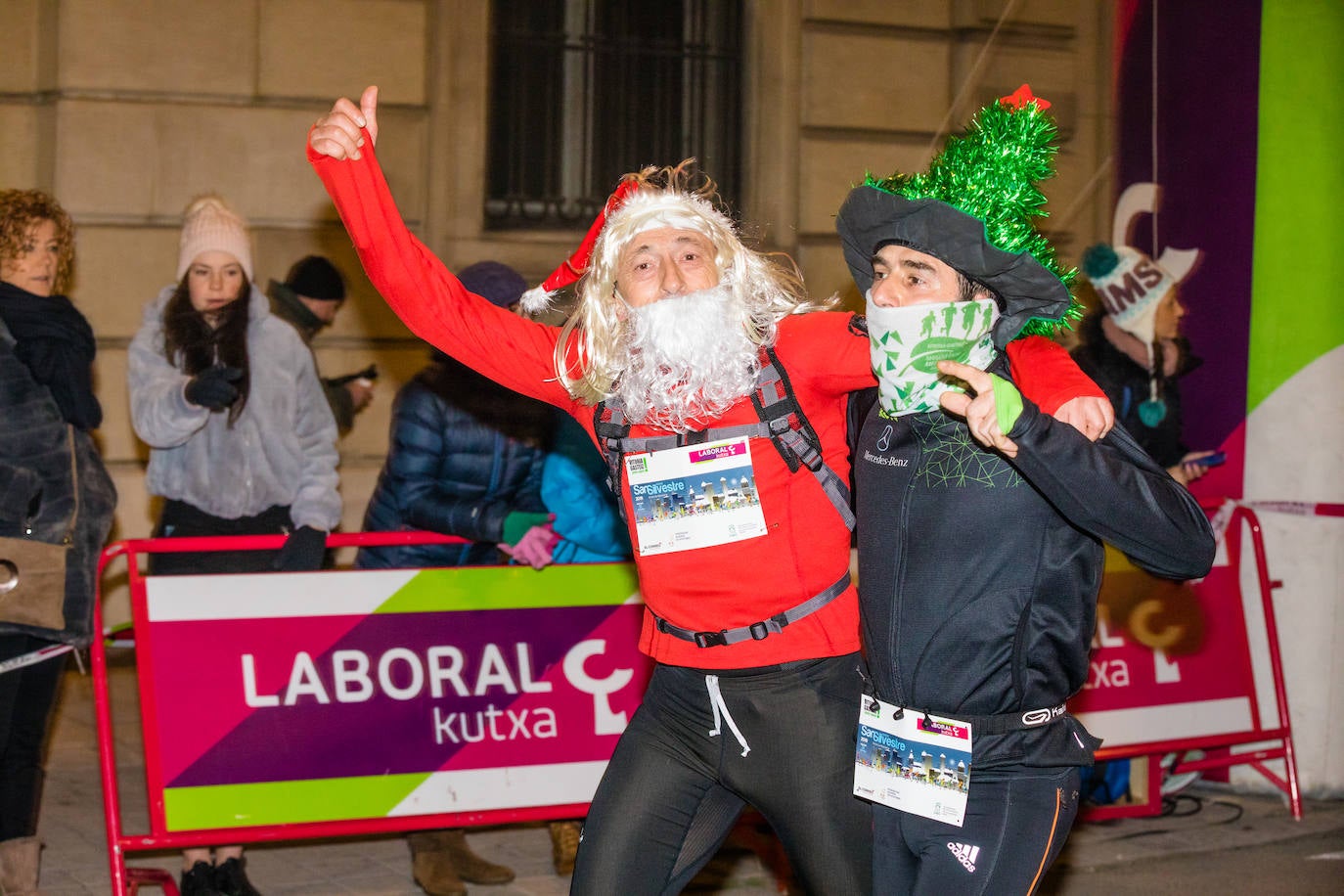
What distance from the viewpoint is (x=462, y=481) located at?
540cm

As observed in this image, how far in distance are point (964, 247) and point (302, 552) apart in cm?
299

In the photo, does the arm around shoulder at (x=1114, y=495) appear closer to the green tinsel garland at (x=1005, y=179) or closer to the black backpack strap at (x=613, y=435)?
the green tinsel garland at (x=1005, y=179)

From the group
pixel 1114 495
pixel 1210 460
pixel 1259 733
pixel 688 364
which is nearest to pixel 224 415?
pixel 688 364

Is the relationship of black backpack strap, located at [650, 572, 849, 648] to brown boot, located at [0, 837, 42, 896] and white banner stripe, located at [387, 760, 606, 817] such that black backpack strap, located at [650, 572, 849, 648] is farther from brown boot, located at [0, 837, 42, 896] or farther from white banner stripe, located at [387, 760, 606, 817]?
brown boot, located at [0, 837, 42, 896]

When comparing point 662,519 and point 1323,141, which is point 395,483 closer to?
point 662,519

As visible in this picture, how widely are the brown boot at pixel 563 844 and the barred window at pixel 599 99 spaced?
205 inches

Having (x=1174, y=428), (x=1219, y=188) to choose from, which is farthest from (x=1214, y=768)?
(x=1219, y=188)

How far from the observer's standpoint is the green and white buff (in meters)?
2.80

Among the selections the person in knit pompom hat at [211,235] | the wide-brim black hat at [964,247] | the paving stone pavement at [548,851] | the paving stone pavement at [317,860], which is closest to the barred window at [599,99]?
the person in knit pompom hat at [211,235]

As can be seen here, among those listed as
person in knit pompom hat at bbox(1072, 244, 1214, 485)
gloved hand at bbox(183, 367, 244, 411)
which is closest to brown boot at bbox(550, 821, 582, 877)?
Answer: gloved hand at bbox(183, 367, 244, 411)

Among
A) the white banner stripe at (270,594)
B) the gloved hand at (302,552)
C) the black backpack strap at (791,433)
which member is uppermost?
the black backpack strap at (791,433)

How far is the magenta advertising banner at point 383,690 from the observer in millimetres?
4809

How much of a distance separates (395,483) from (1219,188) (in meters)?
3.96

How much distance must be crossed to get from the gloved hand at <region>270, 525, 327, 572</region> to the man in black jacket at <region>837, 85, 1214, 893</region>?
2.63 metres
